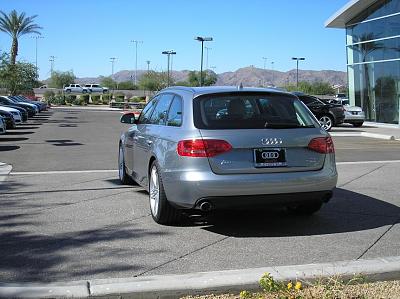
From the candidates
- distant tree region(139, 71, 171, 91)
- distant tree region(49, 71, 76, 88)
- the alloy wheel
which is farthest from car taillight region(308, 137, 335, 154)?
distant tree region(49, 71, 76, 88)

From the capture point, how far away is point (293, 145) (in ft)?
19.8

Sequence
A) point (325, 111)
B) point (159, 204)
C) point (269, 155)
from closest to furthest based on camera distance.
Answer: point (269, 155)
point (159, 204)
point (325, 111)

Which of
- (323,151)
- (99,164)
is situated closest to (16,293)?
(323,151)

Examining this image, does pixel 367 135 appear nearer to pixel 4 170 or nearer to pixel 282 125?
pixel 4 170

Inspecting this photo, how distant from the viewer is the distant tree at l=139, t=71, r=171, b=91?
114206mm

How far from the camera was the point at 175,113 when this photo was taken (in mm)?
6598

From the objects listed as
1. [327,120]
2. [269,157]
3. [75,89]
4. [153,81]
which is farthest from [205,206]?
[153,81]

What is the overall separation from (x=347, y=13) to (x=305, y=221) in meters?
27.7

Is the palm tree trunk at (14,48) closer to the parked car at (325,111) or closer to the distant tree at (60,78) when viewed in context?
the parked car at (325,111)

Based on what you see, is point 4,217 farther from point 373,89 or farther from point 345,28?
point 345,28

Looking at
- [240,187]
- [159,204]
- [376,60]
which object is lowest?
[159,204]

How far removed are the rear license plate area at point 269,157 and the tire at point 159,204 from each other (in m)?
1.14

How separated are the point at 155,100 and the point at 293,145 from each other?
259 cm

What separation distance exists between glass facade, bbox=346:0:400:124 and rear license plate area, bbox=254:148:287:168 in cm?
2392
